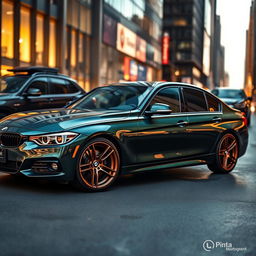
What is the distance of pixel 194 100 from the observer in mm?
8430

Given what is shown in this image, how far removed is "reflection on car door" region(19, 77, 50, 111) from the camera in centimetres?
1216

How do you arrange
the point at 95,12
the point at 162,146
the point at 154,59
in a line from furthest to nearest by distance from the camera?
the point at 154,59, the point at 95,12, the point at 162,146

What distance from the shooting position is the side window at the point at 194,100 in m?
8.26

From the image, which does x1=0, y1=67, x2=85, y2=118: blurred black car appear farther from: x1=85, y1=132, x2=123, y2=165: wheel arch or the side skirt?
x1=85, y1=132, x2=123, y2=165: wheel arch

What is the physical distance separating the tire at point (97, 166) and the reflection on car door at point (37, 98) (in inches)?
221

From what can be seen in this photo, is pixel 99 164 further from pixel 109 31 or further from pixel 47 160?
pixel 109 31

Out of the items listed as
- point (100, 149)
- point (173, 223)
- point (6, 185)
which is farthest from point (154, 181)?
point (173, 223)

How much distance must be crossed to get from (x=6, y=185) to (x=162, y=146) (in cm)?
217

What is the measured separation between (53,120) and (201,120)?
100 inches

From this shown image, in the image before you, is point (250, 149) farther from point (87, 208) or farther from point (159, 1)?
point (159, 1)

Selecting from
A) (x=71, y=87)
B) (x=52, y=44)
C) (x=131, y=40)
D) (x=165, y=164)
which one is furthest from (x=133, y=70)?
(x=165, y=164)

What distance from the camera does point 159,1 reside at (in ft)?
235

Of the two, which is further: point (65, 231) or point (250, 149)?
point (250, 149)

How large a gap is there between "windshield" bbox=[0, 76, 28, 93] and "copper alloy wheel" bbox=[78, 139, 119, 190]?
19.1 feet
